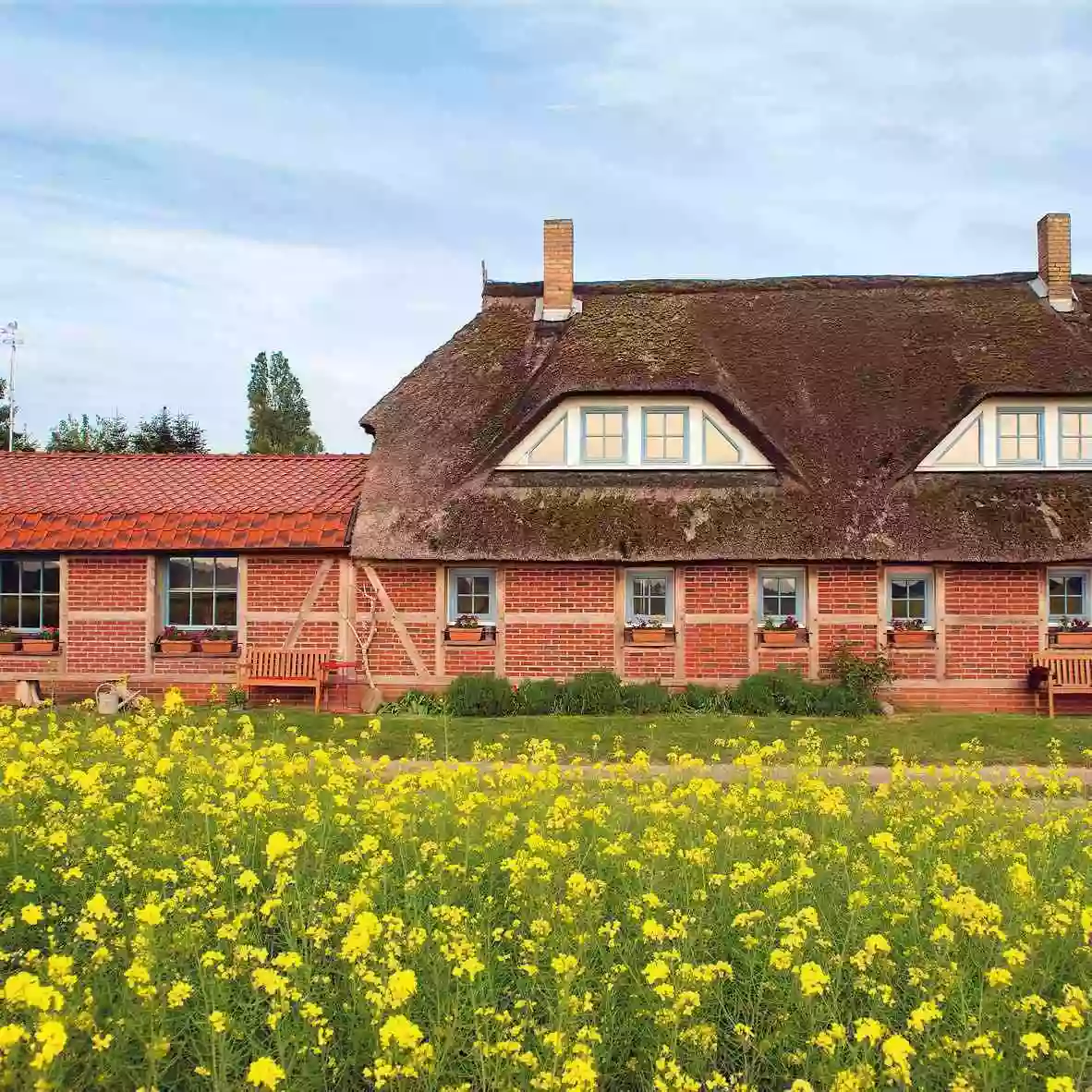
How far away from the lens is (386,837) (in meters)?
5.73

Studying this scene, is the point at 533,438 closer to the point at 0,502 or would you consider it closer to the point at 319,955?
the point at 0,502

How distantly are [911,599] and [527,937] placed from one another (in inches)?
467

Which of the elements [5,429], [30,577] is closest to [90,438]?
[5,429]

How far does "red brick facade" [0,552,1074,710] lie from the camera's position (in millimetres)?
14773

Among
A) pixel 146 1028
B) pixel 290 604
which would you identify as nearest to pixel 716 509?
pixel 290 604

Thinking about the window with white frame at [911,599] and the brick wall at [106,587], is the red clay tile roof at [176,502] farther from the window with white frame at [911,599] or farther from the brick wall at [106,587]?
the window with white frame at [911,599]

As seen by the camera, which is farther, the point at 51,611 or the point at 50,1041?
the point at 51,611

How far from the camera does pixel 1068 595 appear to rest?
15109 mm

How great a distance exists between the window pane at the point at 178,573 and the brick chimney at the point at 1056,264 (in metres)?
15.3

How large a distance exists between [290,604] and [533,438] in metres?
4.54

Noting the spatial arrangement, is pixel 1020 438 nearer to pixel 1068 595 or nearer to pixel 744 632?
pixel 1068 595

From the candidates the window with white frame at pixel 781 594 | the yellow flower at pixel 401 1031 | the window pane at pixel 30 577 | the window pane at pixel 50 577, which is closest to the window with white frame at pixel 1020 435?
the window with white frame at pixel 781 594

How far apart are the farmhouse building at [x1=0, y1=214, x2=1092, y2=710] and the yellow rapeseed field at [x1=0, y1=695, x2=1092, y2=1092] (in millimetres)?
8280

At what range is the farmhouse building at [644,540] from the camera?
48.0ft
